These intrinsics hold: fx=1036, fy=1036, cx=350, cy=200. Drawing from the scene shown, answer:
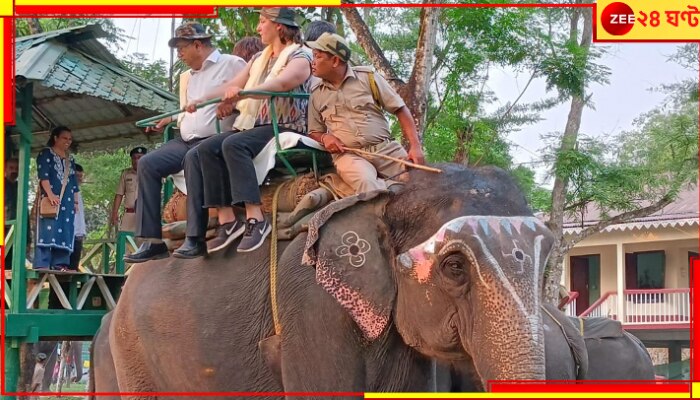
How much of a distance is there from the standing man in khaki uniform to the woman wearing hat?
11.3 inches

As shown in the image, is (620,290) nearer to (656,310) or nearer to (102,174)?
(656,310)

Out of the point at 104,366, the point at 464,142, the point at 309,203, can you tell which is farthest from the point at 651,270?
the point at 309,203

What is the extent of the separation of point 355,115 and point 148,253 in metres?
1.33

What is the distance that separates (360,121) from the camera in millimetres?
4527

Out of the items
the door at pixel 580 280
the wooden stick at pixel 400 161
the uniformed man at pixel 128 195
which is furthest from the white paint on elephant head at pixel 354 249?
the door at pixel 580 280

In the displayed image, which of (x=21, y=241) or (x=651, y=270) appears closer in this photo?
(x=21, y=241)

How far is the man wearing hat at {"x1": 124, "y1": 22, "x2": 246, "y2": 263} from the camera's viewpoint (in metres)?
5.12

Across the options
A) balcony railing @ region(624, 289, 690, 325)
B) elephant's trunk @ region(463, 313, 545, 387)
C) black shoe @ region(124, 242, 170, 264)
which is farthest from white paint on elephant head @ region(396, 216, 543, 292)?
balcony railing @ region(624, 289, 690, 325)

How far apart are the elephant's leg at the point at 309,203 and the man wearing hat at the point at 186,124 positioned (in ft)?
2.36

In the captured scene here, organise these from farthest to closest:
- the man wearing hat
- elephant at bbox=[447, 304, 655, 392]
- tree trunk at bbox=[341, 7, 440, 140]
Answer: tree trunk at bbox=[341, 7, 440, 140], elephant at bbox=[447, 304, 655, 392], the man wearing hat

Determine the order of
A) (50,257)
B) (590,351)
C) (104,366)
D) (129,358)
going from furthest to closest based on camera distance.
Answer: (50,257) → (590,351) → (104,366) → (129,358)

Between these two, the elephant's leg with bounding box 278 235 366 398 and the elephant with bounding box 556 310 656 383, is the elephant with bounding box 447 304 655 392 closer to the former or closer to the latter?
the elephant with bounding box 556 310 656 383

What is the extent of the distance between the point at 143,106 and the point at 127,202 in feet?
3.20

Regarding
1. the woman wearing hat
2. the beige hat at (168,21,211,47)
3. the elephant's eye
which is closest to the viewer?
the elephant's eye
